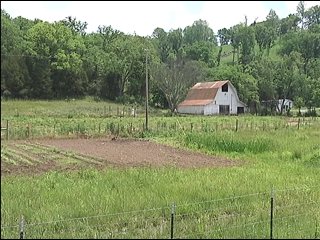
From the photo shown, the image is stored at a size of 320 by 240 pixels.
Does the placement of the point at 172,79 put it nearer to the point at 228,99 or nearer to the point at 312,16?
the point at 228,99

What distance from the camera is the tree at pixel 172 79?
5706 centimetres

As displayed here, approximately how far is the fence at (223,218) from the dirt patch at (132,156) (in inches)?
232

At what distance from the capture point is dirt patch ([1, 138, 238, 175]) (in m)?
16.1

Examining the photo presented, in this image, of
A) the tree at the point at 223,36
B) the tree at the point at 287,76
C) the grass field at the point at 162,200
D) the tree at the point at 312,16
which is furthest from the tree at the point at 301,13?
the grass field at the point at 162,200

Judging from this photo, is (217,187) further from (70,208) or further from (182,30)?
(182,30)

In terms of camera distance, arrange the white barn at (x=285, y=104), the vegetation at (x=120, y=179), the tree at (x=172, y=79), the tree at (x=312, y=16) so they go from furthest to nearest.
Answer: the tree at (x=312, y=16) → the white barn at (x=285, y=104) → the tree at (x=172, y=79) → the vegetation at (x=120, y=179)

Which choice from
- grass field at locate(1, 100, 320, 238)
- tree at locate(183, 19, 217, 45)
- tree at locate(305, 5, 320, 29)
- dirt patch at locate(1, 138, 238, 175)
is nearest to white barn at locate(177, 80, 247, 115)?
dirt patch at locate(1, 138, 238, 175)

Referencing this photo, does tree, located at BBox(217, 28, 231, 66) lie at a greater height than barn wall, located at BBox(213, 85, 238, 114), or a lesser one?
greater

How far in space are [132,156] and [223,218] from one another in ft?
35.7

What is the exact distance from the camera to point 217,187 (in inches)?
442

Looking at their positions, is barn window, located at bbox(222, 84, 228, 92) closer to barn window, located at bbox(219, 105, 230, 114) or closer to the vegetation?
barn window, located at bbox(219, 105, 230, 114)

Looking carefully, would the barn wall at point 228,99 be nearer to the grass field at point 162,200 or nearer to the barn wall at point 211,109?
the barn wall at point 211,109

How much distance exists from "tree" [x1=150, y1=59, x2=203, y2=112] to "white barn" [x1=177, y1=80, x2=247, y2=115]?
1647 mm

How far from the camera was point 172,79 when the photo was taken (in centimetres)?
5716
